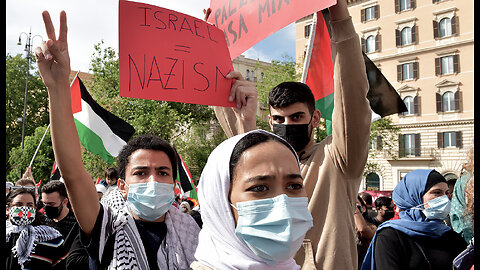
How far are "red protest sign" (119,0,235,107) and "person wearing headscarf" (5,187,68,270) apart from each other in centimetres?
224

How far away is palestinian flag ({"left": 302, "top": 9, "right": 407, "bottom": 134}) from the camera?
343 cm

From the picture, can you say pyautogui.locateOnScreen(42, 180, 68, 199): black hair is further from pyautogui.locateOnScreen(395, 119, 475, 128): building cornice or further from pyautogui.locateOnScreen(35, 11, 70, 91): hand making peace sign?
pyautogui.locateOnScreen(395, 119, 475, 128): building cornice

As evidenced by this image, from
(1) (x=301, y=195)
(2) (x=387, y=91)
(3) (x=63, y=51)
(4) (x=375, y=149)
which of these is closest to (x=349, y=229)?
(1) (x=301, y=195)

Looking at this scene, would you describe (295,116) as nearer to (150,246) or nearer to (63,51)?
(150,246)

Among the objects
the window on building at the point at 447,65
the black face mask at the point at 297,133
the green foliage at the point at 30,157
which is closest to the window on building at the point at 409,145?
the window on building at the point at 447,65

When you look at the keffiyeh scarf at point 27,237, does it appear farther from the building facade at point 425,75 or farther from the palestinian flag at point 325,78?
the building facade at point 425,75

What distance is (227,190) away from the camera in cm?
152

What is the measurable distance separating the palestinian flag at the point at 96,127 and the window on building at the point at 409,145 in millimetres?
32056

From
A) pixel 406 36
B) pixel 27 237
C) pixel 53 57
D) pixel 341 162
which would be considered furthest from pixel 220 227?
pixel 406 36

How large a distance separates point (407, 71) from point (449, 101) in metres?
4.30

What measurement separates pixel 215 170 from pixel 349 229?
34.0 inches

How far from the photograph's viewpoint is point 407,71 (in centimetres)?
3550

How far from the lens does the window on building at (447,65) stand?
32.9 metres

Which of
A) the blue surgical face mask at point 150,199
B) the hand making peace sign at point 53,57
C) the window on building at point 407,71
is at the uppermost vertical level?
the window on building at point 407,71
